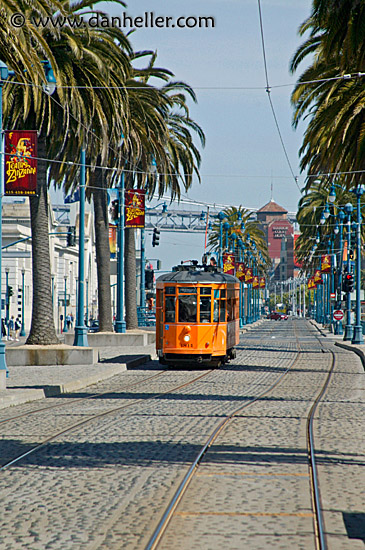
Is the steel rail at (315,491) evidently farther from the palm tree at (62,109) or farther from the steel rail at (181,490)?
the palm tree at (62,109)

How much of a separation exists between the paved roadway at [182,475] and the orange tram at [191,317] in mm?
9286

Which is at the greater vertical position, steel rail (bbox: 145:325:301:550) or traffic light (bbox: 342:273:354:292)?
traffic light (bbox: 342:273:354:292)

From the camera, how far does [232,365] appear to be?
32.2 m

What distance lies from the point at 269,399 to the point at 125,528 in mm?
12200

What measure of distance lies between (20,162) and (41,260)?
17.3ft

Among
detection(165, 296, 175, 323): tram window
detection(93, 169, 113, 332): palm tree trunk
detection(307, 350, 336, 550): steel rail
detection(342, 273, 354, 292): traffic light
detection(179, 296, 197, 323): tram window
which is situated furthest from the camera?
detection(342, 273, 354, 292): traffic light

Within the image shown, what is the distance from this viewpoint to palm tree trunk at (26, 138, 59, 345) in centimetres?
2939

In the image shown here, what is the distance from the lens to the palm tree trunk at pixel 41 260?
29391 mm

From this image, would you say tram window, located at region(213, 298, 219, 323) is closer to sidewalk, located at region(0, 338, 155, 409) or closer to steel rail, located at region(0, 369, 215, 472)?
sidewalk, located at region(0, 338, 155, 409)

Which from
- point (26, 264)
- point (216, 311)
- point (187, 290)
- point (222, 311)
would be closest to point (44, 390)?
point (187, 290)

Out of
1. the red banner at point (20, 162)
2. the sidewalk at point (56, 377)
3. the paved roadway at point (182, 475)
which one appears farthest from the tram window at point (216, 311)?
the paved roadway at point (182, 475)

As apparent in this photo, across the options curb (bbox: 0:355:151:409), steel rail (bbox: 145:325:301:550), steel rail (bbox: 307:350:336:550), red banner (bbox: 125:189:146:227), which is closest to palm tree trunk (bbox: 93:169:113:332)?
red banner (bbox: 125:189:146:227)

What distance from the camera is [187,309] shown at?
2905cm

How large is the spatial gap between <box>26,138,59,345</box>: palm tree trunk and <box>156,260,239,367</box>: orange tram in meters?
3.71
